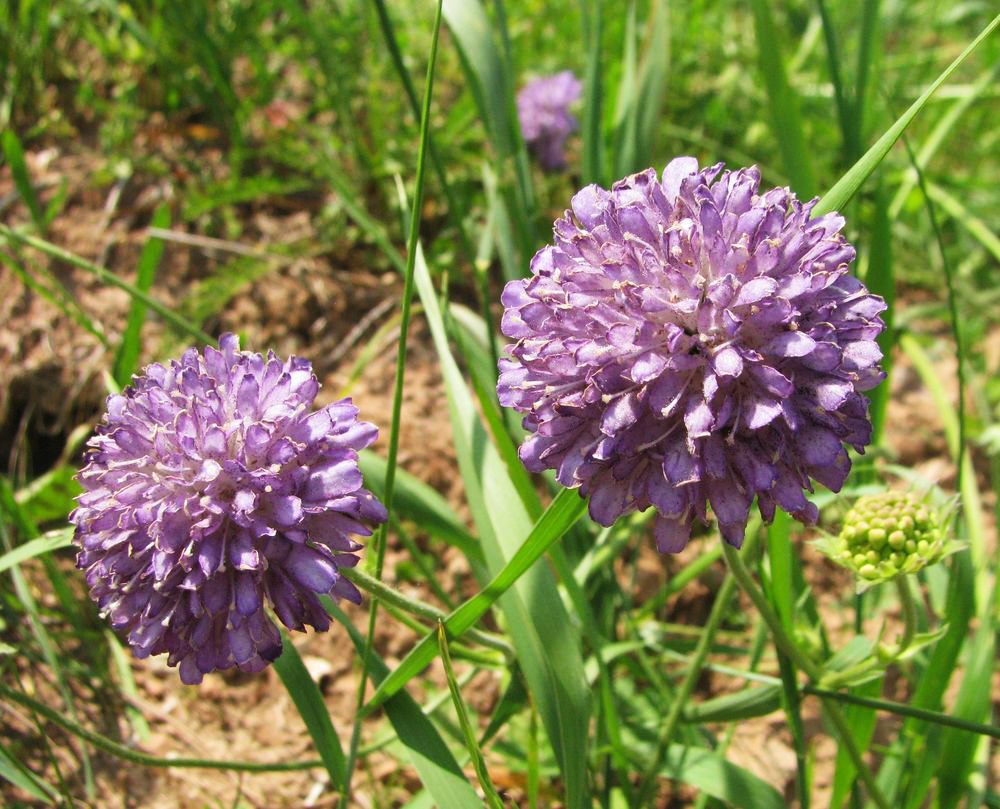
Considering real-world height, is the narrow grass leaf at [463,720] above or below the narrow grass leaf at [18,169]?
below

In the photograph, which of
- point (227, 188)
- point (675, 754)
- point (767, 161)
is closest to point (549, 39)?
point (767, 161)

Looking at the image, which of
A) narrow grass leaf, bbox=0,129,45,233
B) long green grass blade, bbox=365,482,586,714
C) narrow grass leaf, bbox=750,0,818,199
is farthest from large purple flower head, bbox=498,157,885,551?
narrow grass leaf, bbox=0,129,45,233

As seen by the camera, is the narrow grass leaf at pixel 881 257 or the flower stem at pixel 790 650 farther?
the narrow grass leaf at pixel 881 257

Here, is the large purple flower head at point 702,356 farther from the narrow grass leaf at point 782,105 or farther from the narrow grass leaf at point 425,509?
Answer: the narrow grass leaf at point 782,105

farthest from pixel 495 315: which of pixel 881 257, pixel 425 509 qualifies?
pixel 881 257

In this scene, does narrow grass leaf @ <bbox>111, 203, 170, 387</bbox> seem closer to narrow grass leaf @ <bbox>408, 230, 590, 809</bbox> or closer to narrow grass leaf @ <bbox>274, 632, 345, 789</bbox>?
narrow grass leaf @ <bbox>274, 632, 345, 789</bbox>

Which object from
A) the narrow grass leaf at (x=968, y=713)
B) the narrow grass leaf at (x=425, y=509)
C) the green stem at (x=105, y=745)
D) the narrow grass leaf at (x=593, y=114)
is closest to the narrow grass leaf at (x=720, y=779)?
the narrow grass leaf at (x=968, y=713)

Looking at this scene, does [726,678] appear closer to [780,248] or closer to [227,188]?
[780,248]
